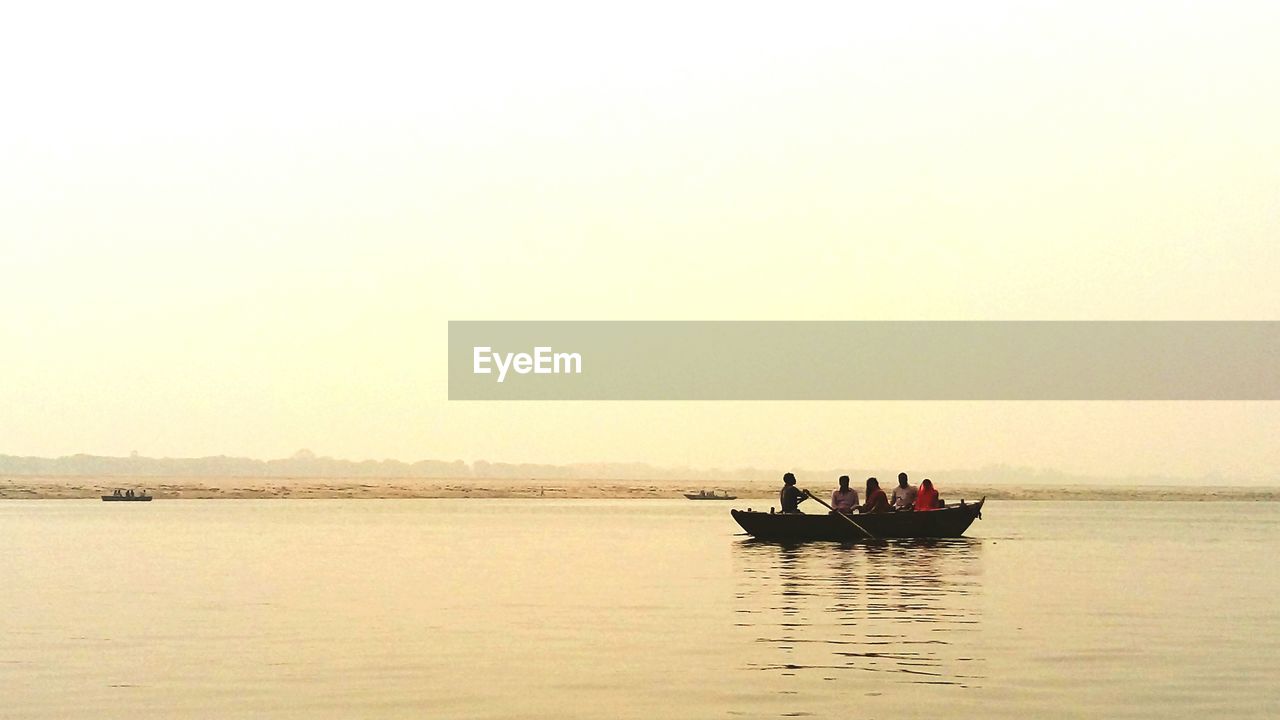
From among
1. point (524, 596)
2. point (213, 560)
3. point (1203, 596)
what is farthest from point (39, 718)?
point (213, 560)

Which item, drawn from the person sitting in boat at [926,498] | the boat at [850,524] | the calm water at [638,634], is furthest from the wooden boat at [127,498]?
the person sitting in boat at [926,498]

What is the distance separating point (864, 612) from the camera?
24.0m

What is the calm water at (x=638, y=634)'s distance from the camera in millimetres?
15273

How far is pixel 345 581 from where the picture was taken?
31875 mm

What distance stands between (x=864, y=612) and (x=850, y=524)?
19785 millimetres

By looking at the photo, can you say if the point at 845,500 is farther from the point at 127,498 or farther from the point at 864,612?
the point at 127,498

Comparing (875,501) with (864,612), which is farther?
(875,501)

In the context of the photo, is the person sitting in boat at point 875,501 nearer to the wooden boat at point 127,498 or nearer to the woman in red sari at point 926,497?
the woman in red sari at point 926,497

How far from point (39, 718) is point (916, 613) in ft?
47.0

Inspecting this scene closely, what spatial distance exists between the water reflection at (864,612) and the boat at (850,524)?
5.38ft

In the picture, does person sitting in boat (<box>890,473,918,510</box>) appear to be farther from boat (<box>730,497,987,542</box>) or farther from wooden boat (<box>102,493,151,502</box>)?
wooden boat (<box>102,493,151,502</box>)

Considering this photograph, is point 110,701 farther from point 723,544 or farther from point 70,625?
point 723,544

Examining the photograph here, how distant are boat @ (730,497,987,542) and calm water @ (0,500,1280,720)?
2.05 meters

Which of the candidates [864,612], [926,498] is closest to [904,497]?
[926,498]
